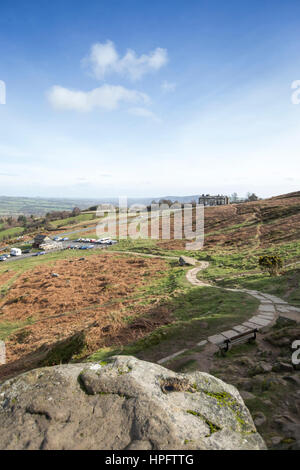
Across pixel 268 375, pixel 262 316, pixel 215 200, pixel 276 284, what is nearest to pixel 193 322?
pixel 262 316

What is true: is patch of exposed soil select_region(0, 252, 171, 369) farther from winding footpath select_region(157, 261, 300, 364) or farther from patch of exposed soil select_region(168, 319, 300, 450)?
patch of exposed soil select_region(168, 319, 300, 450)

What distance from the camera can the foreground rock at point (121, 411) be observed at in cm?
296

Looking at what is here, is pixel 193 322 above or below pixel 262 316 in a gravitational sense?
below

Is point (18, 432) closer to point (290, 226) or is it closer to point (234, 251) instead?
point (234, 251)

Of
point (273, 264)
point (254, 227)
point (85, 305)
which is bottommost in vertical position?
point (85, 305)

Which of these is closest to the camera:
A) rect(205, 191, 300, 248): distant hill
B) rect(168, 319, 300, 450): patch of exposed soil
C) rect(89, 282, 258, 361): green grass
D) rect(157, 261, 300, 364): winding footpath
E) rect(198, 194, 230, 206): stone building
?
rect(168, 319, 300, 450): patch of exposed soil

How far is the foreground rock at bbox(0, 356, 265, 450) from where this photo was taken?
2961 mm

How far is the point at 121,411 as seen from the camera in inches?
133

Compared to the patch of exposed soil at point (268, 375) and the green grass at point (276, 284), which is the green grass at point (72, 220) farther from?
the patch of exposed soil at point (268, 375)

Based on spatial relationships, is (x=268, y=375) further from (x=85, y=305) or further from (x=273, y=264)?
(x=85, y=305)

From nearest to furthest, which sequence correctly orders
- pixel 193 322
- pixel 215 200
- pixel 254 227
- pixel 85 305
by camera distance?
pixel 193 322 < pixel 85 305 < pixel 254 227 < pixel 215 200

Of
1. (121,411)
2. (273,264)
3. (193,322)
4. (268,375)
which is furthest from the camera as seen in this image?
(273,264)

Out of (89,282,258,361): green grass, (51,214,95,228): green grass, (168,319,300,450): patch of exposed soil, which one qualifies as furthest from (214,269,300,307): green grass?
(51,214,95,228): green grass

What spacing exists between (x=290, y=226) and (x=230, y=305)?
33584 mm
